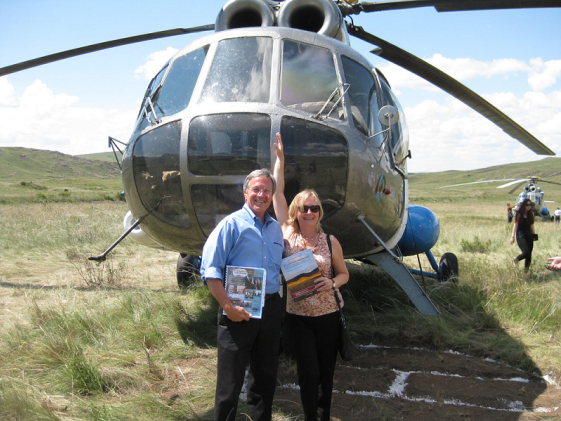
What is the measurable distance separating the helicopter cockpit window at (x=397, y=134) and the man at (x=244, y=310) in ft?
7.53

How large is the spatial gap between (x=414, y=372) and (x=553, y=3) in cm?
348

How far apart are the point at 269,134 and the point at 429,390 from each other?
2203 millimetres

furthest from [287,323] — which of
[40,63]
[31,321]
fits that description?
[40,63]

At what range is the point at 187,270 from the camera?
6684mm

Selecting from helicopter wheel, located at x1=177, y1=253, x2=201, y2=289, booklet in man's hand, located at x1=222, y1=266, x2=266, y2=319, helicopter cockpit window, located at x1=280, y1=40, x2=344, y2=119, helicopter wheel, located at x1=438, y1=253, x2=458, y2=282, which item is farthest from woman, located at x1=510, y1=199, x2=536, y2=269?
booklet in man's hand, located at x1=222, y1=266, x2=266, y2=319

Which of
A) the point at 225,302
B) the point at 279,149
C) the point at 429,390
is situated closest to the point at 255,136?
the point at 279,149

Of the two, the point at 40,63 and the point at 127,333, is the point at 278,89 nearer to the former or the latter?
the point at 127,333

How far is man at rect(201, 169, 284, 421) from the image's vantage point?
7.55ft

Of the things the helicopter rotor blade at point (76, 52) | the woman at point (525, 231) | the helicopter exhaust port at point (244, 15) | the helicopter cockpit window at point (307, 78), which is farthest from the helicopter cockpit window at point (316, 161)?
the woman at point (525, 231)

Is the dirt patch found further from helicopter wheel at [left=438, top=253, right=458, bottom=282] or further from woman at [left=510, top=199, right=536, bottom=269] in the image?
→ woman at [left=510, top=199, right=536, bottom=269]

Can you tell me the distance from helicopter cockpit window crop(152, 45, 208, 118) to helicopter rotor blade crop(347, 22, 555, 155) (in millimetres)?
2667

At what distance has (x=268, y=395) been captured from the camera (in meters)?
2.45

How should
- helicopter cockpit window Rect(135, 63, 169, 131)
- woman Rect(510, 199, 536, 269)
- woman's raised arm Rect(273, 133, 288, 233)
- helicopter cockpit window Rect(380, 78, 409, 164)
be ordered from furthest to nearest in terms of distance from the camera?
woman Rect(510, 199, 536, 269)
helicopter cockpit window Rect(380, 78, 409, 164)
helicopter cockpit window Rect(135, 63, 169, 131)
woman's raised arm Rect(273, 133, 288, 233)

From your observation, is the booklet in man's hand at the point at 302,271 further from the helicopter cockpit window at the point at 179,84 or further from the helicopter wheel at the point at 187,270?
the helicopter wheel at the point at 187,270
